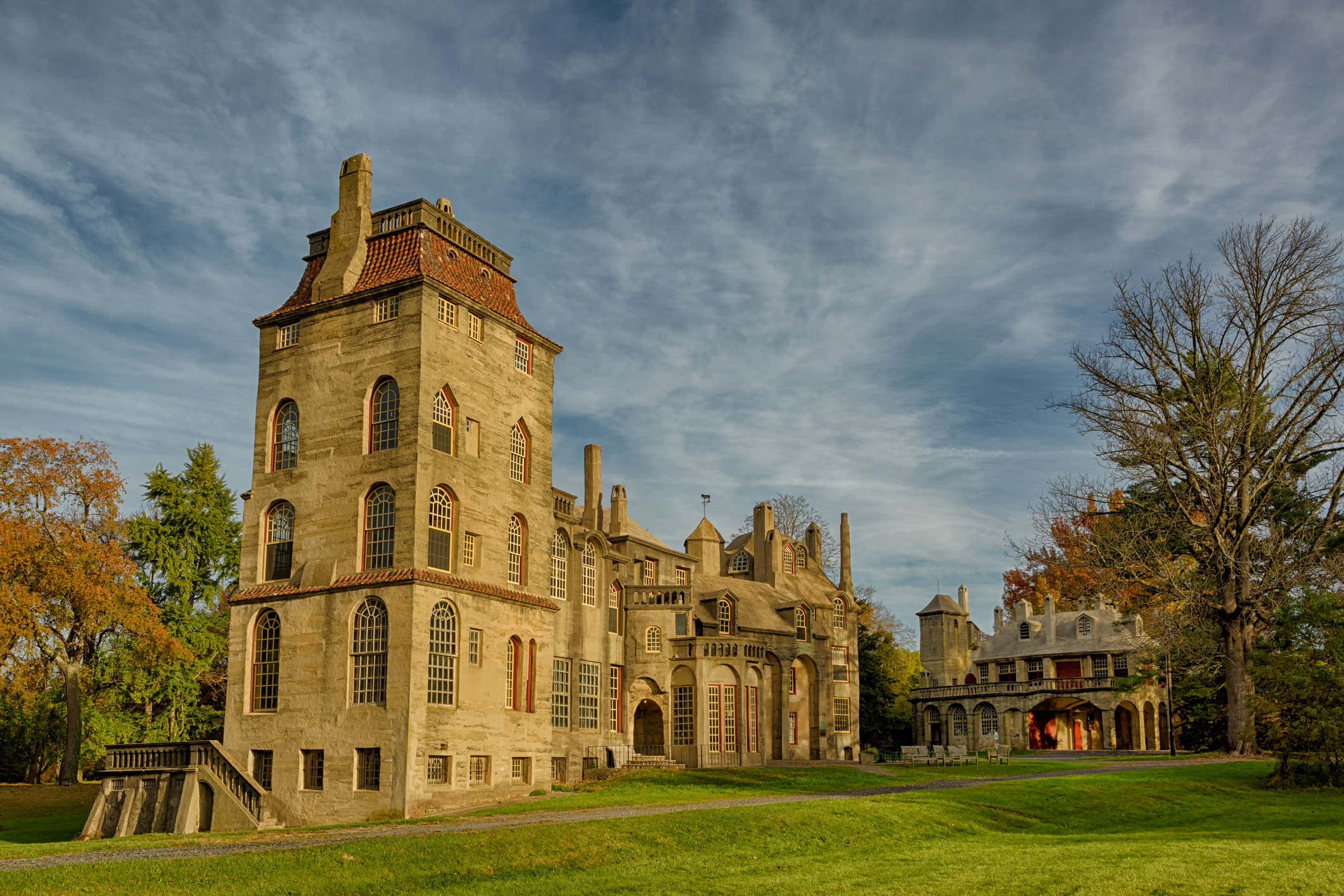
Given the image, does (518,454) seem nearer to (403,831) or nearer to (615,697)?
(615,697)

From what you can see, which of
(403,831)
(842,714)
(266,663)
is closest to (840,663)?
(842,714)

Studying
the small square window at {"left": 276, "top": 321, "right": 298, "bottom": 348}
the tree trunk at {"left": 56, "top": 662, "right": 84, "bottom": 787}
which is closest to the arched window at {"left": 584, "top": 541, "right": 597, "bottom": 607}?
the small square window at {"left": 276, "top": 321, "right": 298, "bottom": 348}

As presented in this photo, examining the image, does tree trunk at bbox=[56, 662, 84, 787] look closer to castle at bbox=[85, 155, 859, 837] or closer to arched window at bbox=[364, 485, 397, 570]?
castle at bbox=[85, 155, 859, 837]

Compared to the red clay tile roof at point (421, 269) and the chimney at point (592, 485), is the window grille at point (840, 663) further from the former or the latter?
the red clay tile roof at point (421, 269)

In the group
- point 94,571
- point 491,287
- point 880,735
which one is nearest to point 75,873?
point 491,287

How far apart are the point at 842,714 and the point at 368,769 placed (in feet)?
103

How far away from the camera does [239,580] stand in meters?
31.8

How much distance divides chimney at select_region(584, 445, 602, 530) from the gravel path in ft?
60.2

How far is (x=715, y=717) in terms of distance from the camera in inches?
1711

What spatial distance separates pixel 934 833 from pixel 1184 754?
1166 inches

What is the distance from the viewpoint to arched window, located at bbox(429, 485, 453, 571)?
29.7m

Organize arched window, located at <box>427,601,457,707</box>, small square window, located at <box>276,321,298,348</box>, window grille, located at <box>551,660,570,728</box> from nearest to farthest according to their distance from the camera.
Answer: arched window, located at <box>427,601,457,707</box>
small square window, located at <box>276,321,298,348</box>
window grille, located at <box>551,660,570,728</box>

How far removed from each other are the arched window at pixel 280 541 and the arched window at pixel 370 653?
12.0 ft

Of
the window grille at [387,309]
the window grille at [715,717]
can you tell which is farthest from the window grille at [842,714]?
the window grille at [387,309]
